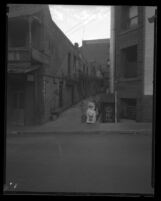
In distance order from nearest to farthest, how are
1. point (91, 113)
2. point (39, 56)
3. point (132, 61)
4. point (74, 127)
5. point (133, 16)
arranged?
point (74, 127) < point (39, 56) < point (91, 113) < point (133, 16) < point (132, 61)

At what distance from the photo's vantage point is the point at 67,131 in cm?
1170

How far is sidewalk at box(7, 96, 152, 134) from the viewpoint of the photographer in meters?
11.6

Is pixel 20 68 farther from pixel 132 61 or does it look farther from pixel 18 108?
pixel 132 61

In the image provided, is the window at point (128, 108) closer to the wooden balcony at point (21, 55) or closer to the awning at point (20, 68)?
the awning at point (20, 68)

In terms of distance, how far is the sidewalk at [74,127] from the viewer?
11.6 metres

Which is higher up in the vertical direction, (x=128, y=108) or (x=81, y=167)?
(x=128, y=108)

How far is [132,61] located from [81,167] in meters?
12.1

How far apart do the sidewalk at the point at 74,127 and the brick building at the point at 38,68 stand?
0.73 meters

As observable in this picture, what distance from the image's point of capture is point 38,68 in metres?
13.9

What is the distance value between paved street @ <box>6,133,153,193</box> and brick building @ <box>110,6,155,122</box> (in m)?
6.57

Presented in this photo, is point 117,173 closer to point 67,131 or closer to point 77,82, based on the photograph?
point 67,131

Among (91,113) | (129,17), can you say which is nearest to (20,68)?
(91,113)

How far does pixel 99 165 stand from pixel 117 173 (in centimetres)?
74

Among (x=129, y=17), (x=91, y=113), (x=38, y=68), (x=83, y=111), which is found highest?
(x=129, y=17)
